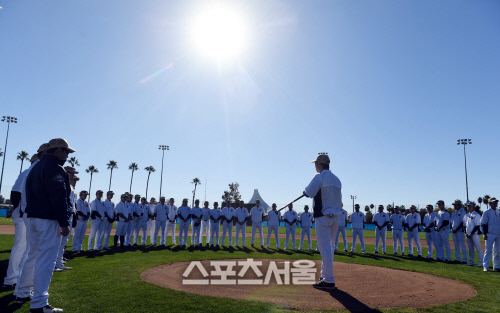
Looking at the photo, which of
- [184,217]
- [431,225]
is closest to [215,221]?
[184,217]

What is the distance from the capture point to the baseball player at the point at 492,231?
11312mm

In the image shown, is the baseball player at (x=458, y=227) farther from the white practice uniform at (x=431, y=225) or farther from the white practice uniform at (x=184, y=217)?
the white practice uniform at (x=184, y=217)

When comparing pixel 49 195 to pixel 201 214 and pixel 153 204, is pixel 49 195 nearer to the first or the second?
pixel 201 214

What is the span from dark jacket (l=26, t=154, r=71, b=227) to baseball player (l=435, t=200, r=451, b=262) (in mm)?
15454

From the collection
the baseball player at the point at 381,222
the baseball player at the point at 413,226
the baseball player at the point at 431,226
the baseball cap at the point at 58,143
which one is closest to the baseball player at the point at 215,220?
the baseball player at the point at 381,222

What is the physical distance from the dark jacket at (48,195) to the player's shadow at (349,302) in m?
4.93

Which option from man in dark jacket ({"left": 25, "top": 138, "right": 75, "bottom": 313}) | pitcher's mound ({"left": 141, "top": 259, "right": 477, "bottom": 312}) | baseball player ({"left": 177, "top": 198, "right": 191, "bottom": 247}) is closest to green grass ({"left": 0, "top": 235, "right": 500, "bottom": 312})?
pitcher's mound ({"left": 141, "top": 259, "right": 477, "bottom": 312})

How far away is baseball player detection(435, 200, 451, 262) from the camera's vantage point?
14492 mm

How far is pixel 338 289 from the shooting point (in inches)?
264

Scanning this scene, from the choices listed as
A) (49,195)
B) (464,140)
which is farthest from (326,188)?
(464,140)

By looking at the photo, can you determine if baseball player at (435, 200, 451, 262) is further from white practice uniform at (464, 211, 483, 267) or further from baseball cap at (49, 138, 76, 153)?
baseball cap at (49, 138, 76, 153)

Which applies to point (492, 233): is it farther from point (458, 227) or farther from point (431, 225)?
point (431, 225)

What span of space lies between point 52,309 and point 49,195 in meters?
1.70

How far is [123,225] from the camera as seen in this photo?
15109 mm
